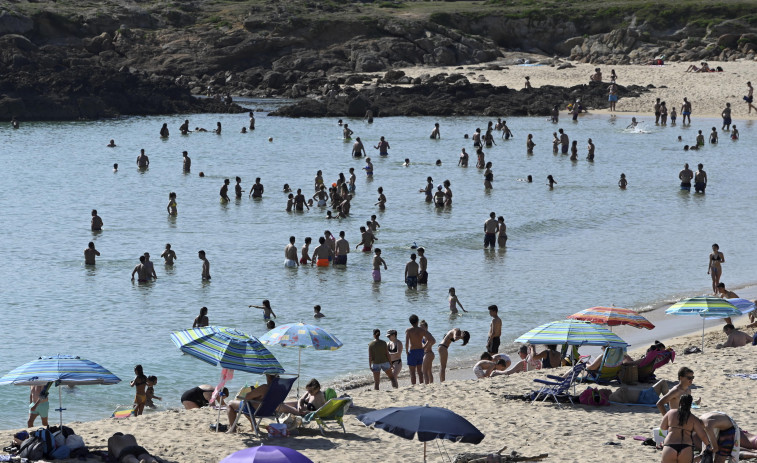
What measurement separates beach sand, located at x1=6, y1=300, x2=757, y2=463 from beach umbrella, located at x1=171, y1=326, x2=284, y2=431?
2.90 feet

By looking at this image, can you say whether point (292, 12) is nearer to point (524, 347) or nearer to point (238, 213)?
point (238, 213)

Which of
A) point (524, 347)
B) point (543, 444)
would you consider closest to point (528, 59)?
point (524, 347)

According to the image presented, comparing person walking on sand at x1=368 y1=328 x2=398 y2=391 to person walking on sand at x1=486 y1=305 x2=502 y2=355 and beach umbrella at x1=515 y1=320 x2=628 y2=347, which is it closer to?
person walking on sand at x1=486 y1=305 x2=502 y2=355

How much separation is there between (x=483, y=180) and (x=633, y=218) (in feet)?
24.7

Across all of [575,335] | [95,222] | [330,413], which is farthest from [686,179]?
[330,413]

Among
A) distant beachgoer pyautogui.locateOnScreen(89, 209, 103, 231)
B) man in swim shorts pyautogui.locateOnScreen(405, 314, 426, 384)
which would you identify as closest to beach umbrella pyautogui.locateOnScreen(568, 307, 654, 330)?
man in swim shorts pyautogui.locateOnScreen(405, 314, 426, 384)

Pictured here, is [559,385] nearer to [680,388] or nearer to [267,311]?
[680,388]

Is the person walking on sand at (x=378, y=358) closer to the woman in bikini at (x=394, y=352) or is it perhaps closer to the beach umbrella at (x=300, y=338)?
the woman in bikini at (x=394, y=352)

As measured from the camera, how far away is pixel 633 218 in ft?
95.8

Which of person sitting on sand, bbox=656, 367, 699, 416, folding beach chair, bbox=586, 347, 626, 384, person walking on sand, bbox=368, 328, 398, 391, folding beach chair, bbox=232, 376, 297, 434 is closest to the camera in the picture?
person sitting on sand, bbox=656, 367, 699, 416

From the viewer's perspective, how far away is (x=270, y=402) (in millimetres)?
10977

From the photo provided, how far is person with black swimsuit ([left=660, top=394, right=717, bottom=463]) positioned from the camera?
357 inches

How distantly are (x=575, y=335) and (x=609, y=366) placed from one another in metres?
0.82

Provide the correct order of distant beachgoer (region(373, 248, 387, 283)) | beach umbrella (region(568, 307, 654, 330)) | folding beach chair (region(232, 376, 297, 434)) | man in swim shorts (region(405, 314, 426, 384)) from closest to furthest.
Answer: folding beach chair (region(232, 376, 297, 434)) < beach umbrella (region(568, 307, 654, 330)) < man in swim shorts (region(405, 314, 426, 384)) < distant beachgoer (region(373, 248, 387, 283))
